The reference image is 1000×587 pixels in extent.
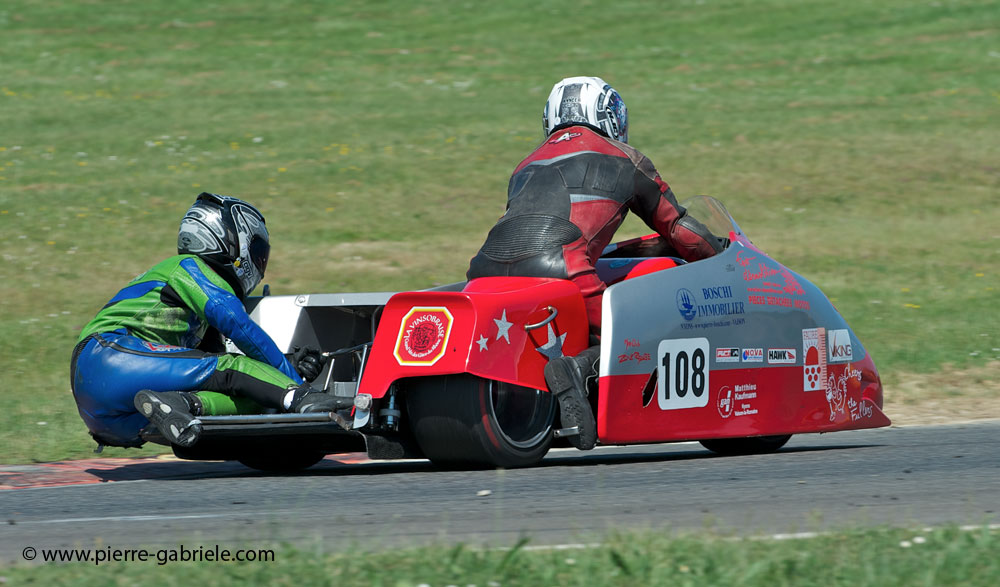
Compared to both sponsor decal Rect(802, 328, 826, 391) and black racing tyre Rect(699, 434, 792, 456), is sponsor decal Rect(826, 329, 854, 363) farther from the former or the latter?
black racing tyre Rect(699, 434, 792, 456)

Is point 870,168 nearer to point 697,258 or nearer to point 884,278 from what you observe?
point 884,278

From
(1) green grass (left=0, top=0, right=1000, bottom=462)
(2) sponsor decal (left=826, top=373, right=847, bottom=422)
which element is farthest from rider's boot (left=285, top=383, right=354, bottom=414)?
(2) sponsor decal (left=826, top=373, right=847, bottom=422)

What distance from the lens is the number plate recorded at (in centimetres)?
680

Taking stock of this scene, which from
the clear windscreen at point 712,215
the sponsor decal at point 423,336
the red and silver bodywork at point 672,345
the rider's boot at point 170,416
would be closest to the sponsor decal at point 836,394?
the red and silver bodywork at point 672,345

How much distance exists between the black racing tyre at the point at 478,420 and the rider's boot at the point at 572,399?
0.19m

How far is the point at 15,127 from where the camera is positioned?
72.9ft

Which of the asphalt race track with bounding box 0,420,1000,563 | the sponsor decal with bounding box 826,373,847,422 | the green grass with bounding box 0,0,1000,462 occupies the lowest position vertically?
the asphalt race track with bounding box 0,420,1000,563

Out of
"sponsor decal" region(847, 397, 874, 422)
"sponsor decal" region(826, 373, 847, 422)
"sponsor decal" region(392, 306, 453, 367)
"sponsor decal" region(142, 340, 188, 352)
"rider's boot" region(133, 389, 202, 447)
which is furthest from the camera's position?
"sponsor decal" region(847, 397, 874, 422)

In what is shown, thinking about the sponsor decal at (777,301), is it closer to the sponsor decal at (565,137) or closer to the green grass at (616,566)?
the sponsor decal at (565,137)

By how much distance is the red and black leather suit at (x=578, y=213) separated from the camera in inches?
271

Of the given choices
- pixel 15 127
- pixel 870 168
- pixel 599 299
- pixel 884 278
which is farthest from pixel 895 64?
pixel 599 299

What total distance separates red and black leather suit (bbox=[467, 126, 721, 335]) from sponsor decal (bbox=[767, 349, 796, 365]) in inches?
25.1

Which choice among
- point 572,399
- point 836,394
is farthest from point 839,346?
point 572,399

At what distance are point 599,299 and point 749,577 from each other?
308cm
